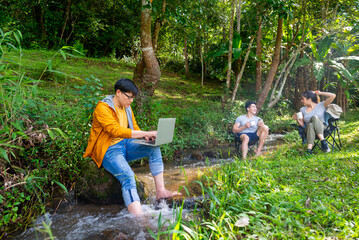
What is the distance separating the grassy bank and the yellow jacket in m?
1.18

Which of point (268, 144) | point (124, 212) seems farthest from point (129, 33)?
point (124, 212)

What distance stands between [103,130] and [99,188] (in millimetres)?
834

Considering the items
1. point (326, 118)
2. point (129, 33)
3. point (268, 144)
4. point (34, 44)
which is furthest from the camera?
point (129, 33)

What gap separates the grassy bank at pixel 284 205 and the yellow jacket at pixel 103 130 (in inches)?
46.6

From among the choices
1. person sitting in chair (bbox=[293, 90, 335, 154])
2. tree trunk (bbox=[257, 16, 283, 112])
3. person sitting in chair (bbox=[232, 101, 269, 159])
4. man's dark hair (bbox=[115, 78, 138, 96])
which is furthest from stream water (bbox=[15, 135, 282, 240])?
tree trunk (bbox=[257, 16, 283, 112])

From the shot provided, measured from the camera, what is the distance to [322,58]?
36.1 feet

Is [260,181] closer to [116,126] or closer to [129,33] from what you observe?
[116,126]

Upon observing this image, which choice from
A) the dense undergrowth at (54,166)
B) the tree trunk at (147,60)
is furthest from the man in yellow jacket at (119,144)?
the tree trunk at (147,60)

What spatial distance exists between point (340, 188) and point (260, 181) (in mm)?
818

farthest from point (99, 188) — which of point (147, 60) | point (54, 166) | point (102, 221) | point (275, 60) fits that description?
point (275, 60)

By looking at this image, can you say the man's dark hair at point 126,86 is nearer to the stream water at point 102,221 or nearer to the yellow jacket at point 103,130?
the yellow jacket at point 103,130

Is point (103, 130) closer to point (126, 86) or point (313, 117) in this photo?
point (126, 86)

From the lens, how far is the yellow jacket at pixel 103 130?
3082 mm

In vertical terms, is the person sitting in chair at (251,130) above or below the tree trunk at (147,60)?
below
